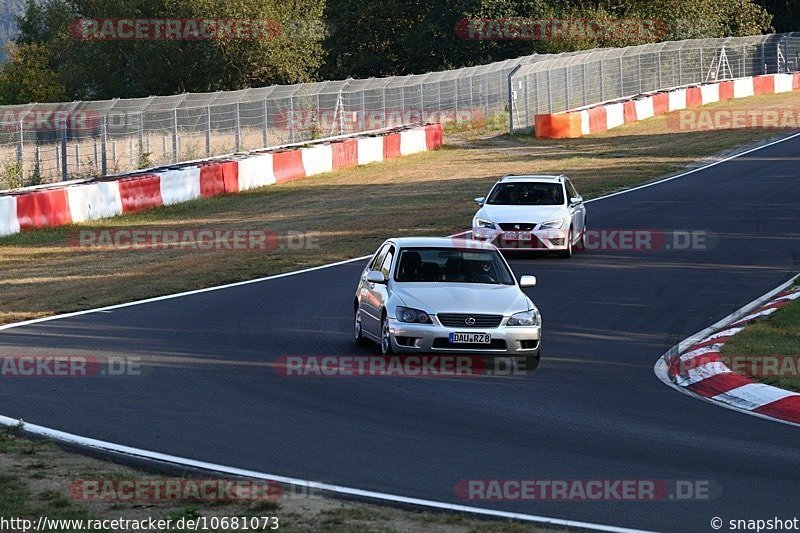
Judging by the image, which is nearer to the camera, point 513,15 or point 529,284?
point 529,284

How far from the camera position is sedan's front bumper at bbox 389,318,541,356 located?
14.0m

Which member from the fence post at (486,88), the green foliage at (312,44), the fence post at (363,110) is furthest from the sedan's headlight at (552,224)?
the green foliage at (312,44)

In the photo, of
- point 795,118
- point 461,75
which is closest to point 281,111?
point 461,75

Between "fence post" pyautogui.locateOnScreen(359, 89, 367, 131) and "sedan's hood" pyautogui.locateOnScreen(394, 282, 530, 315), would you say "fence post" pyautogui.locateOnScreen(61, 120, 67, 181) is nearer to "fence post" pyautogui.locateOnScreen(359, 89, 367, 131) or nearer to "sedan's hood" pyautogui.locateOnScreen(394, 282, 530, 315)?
"fence post" pyautogui.locateOnScreen(359, 89, 367, 131)

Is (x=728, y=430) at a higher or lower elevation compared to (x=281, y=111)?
lower

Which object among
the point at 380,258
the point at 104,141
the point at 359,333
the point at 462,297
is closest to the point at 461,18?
the point at 104,141

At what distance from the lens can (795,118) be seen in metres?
51.5

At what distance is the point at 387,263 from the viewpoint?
1560 centimetres

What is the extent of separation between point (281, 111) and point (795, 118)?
21.3 metres

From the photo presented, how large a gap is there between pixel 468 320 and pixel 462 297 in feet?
→ 1.50

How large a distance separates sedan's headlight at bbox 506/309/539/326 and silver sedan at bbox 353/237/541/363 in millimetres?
11

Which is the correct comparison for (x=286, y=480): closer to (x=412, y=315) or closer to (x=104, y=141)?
(x=412, y=315)

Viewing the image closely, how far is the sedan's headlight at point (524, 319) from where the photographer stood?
14.2 m

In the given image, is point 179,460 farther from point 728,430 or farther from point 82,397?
point 728,430
